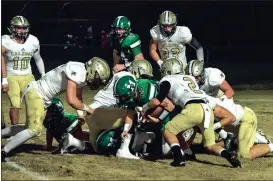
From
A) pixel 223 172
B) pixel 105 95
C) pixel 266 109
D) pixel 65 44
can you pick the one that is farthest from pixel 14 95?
pixel 65 44

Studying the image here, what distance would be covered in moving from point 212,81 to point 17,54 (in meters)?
3.13

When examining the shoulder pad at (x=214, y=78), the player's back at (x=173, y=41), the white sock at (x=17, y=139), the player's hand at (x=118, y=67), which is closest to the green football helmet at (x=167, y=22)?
the player's back at (x=173, y=41)

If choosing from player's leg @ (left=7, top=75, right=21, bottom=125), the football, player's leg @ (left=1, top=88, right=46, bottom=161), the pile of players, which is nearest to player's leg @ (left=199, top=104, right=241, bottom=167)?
the pile of players

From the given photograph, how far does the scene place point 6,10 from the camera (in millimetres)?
25938

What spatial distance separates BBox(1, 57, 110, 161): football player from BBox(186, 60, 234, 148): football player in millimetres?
1194

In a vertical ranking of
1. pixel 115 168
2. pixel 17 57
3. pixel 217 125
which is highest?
pixel 17 57

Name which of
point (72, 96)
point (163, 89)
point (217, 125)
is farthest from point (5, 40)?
point (217, 125)

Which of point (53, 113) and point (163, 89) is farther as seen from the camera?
point (53, 113)

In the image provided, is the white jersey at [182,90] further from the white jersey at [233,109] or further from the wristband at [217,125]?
the white jersey at [233,109]

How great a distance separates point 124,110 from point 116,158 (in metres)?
0.69

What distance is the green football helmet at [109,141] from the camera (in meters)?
9.60

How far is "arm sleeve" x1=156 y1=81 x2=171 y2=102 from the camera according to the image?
8.96 m

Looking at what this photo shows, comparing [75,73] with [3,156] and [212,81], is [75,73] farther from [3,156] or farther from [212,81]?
[212,81]

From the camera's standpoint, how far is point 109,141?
9609mm
